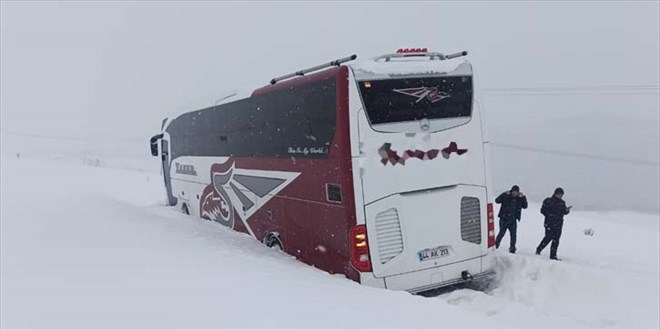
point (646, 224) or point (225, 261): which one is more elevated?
point (225, 261)

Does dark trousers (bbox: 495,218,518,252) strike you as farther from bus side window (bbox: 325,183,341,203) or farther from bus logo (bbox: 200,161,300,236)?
bus logo (bbox: 200,161,300,236)

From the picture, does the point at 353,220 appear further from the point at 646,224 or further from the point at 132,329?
the point at 646,224

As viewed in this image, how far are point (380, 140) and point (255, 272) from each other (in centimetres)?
253

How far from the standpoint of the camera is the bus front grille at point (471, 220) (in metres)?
7.48

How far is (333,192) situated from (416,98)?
6.04ft

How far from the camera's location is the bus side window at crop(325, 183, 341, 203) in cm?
699

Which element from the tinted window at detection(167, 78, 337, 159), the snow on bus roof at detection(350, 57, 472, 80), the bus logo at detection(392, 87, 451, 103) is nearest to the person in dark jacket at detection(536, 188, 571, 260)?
the snow on bus roof at detection(350, 57, 472, 80)

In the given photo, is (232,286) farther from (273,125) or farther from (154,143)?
(154,143)

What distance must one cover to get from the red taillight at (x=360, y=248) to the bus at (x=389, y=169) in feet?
0.05

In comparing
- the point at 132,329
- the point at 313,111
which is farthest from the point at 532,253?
the point at 132,329

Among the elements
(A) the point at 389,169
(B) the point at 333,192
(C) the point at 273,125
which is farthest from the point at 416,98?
(C) the point at 273,125

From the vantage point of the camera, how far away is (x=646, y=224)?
90.1 ft

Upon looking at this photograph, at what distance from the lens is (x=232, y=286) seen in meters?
5.73

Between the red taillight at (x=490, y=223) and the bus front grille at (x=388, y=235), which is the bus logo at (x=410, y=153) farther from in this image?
the red taillight at (x=490, y=223)
